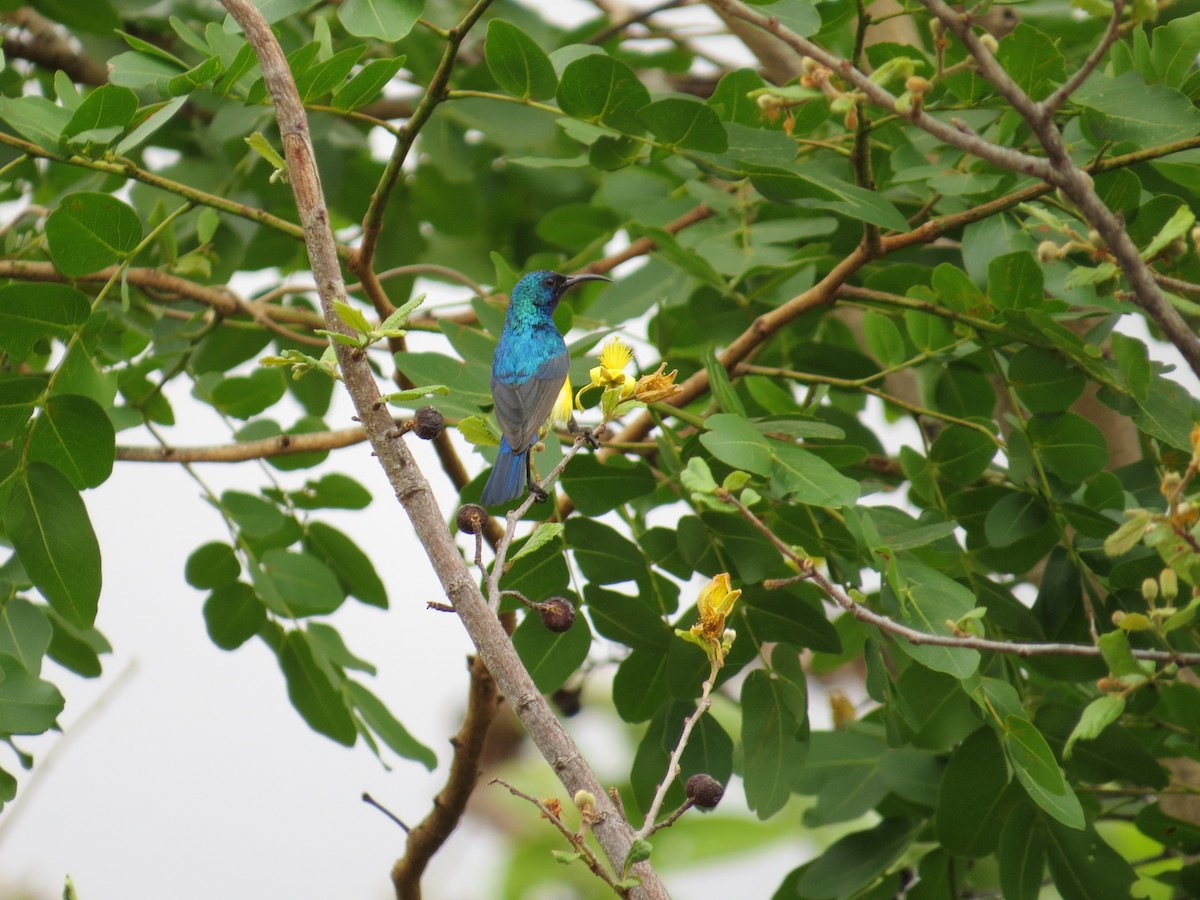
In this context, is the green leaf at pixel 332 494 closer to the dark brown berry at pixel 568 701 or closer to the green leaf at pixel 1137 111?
the dark brown berry at pixel 568 701

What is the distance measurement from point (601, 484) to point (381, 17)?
0.82 meters

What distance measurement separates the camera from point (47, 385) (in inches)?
80.6

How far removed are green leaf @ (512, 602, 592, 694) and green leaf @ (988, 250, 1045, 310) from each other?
869 millimetres

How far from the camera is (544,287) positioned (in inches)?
118

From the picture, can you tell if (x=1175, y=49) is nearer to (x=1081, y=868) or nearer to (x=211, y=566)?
(x=1081, y=868)

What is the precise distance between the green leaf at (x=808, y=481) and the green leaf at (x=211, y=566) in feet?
3.95

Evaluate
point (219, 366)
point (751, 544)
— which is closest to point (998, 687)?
point (751, 544)

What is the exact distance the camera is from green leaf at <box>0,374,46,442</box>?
2.00 meters

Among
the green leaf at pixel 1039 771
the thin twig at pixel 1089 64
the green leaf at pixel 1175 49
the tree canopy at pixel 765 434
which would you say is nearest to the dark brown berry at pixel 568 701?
the tree canopy at pixel 765 434

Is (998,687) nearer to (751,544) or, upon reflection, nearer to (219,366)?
(751,544)

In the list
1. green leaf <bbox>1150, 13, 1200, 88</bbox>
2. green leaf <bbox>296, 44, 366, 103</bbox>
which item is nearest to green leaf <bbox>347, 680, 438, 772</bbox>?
green leaf <bbox>296, 44, 366, 103</bbox>

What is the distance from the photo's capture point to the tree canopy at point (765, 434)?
1.57 metres

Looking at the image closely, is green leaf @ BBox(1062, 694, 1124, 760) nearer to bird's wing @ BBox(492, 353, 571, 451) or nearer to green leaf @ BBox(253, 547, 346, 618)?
bird's wing @ BBox(492, 353, 571, 451)

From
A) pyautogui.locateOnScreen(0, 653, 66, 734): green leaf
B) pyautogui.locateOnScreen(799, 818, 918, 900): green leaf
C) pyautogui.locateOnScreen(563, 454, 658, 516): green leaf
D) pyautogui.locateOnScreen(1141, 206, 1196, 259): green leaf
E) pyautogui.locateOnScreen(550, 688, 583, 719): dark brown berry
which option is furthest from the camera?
pyautogui.locateOnScreen(550, 688, 583, 719): dark brown berry
